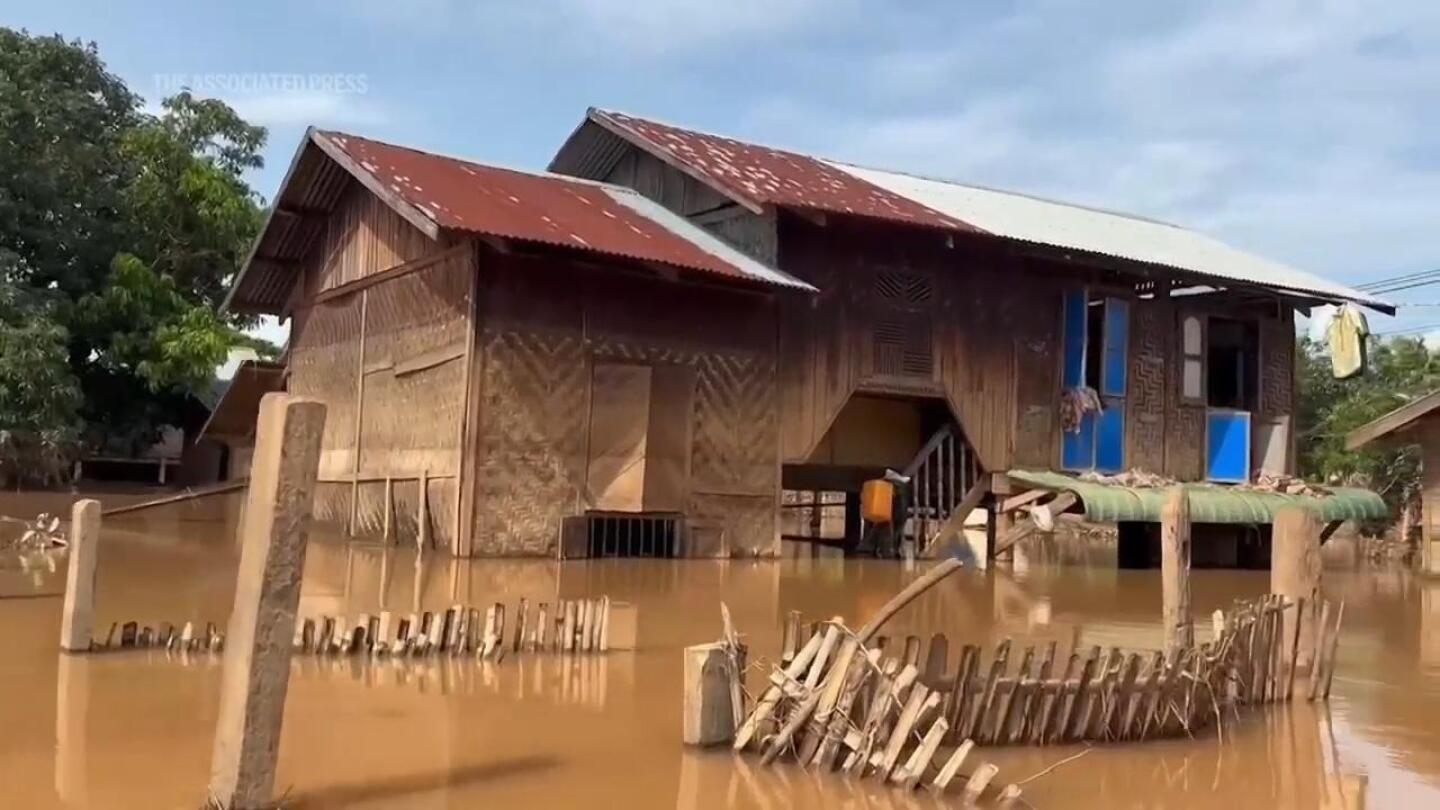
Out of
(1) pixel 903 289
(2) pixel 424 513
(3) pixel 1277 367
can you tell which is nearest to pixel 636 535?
(2) pixel 424 513

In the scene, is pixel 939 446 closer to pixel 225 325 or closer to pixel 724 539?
pixel 724 539

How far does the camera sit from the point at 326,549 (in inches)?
615

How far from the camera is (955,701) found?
5820 mm

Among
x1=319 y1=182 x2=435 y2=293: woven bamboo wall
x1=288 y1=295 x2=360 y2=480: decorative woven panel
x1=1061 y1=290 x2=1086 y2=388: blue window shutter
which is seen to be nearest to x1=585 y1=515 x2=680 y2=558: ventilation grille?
x1=319 y1=182 x2=435 y2=293: woven bamboo wall

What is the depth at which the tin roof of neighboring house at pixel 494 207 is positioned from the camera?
1434 cm

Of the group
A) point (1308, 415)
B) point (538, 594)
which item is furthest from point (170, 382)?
point (1308, 415)

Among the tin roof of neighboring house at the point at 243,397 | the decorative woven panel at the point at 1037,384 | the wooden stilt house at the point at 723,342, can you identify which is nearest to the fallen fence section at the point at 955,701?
the wooden stilt house at the point at 723,342

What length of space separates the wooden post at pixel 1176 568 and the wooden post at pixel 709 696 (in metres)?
2.79

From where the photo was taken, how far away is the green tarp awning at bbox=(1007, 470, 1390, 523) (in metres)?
17.6

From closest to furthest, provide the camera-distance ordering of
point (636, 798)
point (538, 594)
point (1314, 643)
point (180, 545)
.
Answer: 1. point (636, 798)
2. point (1314, 643)
3. point (538, 594)
4. point (180, 545)

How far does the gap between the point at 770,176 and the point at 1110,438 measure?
20.8ft

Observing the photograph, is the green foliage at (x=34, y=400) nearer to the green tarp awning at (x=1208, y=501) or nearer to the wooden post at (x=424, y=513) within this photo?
the wooden post at (x=424, y=513)

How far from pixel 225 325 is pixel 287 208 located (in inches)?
355

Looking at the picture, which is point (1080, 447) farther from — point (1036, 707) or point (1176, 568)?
point (1036, 707)
